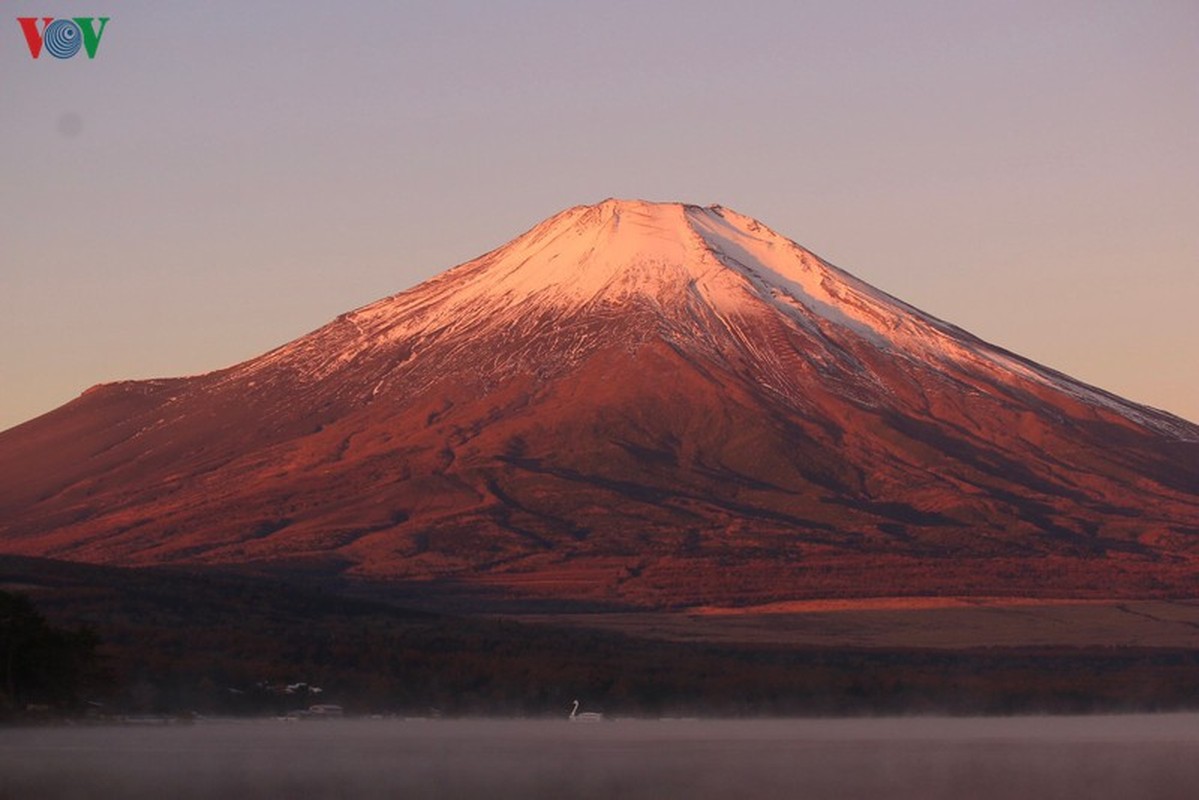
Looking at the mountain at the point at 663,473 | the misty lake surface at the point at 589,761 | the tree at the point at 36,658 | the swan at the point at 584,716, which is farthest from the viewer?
the mountain at the point at 663,473

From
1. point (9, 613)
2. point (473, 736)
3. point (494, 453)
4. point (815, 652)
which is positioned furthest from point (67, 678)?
point (494, 453)

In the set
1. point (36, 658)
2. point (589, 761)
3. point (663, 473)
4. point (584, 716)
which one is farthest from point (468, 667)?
point (663, 473)

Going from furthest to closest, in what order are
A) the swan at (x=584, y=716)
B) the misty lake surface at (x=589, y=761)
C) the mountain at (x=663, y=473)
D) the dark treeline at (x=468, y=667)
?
the mountain at (x=663, y=473) < the dark treeline at (x=468, y=667) < the swan at (x=584, y=716) < the misty lake surface at (x=589, y=761)

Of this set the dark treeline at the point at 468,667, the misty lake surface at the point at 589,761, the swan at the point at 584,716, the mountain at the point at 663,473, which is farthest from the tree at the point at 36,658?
the mountain at the point at 663,473

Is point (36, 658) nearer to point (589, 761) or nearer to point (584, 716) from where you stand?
point (589, 761)

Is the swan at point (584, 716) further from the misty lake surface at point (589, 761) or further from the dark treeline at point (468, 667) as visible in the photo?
the misty lake surface at point (589, 761)

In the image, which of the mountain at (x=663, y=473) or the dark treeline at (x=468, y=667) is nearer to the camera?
the dark treeline at (x=468, y=667)
